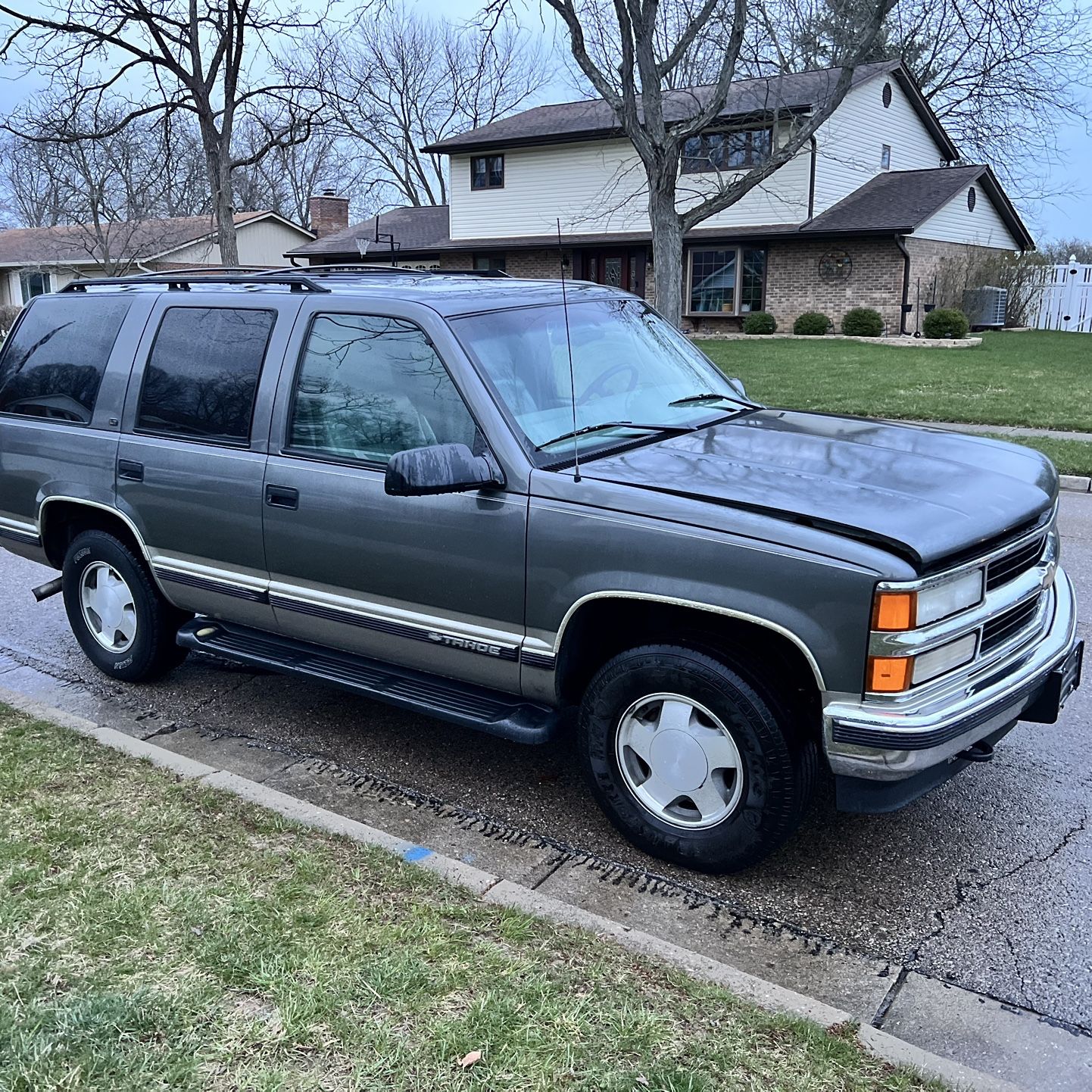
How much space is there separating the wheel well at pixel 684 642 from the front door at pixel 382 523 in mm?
226

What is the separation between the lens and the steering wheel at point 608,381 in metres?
4.20

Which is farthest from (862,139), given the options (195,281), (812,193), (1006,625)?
(1006,625)

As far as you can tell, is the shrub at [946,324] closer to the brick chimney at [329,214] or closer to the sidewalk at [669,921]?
the sidewalk at [669,921]

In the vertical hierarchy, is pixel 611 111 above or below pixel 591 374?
above

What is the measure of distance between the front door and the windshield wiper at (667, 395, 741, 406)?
3.45ft

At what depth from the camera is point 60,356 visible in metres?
5.35

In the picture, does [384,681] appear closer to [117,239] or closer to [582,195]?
[582,195]

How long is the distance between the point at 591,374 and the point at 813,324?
25.4 m

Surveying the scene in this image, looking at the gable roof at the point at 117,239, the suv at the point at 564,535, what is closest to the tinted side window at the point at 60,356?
the suv at the point at 564,535

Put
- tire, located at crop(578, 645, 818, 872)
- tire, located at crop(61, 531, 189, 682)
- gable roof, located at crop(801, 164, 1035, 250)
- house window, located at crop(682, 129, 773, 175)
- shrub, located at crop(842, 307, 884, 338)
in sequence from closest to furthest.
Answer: tire, located at crop(578, 645, 818, 872), tire, located at crop(61, 531, 189, 682), gable roof, located at crop(801, 164, 1035, 250), shrub, located at crop(842, 307, 884, 338), house window, located at crop(682, 129, 773, 175)

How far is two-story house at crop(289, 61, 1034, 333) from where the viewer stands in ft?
91.4

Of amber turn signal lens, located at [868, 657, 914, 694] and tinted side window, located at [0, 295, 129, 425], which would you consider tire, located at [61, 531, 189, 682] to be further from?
Answer: amber turn signal lens, located at [868, 657, 914, 694]

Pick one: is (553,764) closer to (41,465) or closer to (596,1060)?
(596,1060)

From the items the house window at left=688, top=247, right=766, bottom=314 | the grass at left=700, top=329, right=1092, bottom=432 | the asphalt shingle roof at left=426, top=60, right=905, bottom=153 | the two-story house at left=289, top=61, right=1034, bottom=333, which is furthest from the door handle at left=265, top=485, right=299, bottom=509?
the house window at left=688, top=247, right=766, bottom=314
